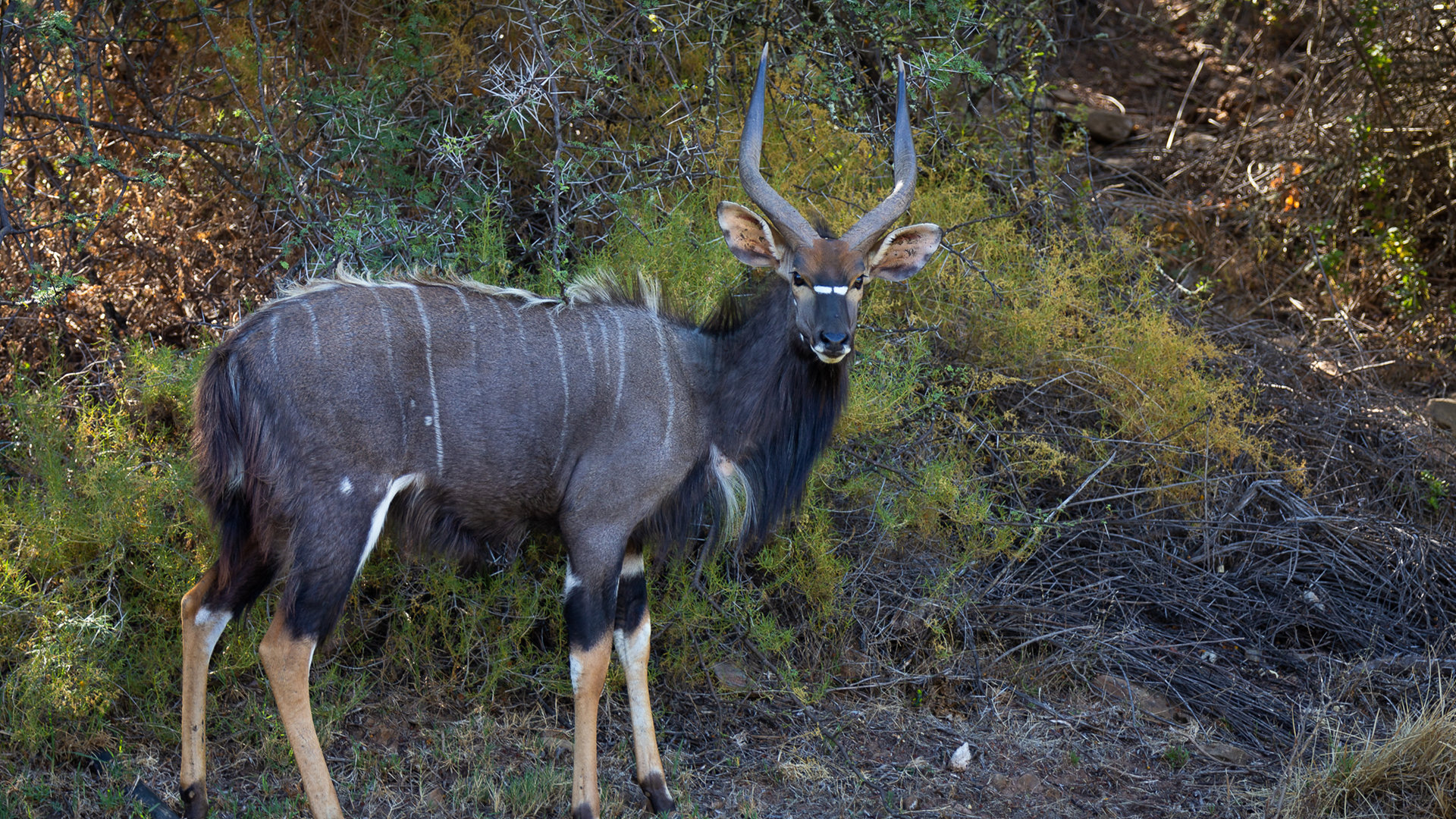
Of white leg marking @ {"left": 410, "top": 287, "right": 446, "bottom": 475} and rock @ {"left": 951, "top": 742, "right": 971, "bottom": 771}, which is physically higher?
white leg marking @ {"left": 410, "top": 287, "right": 446, "bottom": 475}

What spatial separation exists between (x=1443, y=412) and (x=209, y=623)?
18.3ft

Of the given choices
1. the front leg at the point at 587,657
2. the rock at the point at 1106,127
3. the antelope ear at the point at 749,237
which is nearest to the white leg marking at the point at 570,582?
the front leg at the point at 587,657

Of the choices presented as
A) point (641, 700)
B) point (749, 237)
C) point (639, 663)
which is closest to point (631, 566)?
point (639, 663)

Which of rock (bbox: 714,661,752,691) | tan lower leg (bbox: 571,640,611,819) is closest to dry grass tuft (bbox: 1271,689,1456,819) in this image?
rock (bbox: 714,661,752,691)

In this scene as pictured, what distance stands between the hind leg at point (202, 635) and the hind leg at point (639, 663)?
3.34 ft

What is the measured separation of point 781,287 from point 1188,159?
4.99 meters

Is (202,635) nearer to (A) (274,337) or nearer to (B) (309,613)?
(B) (309,613)

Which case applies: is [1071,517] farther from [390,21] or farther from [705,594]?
[390,21]

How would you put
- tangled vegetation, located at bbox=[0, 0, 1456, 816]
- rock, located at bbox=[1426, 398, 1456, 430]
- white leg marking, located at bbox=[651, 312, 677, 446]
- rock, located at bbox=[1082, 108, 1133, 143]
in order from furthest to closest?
rock, located at bbox=[1082, 108, 1133, 143]
rock, located at bbox=[1426, 398, 1456, 430]
tangled vegetation, located at bbox=[0, 0, 1456, 816]
white leg marking, located at bbox=[651, 312, 677, 446]

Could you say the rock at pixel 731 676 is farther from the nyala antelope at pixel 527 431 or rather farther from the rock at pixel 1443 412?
the rock at pixel 1443 412

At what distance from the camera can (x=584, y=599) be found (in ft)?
11.0

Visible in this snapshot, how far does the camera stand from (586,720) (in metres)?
3.39

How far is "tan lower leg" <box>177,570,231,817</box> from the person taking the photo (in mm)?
3305

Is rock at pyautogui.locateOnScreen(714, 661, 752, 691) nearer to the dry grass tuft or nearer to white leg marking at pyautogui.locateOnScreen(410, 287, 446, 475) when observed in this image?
white leg marking at pyautogui.locateOnScreen(410, 287, 446, 475)
